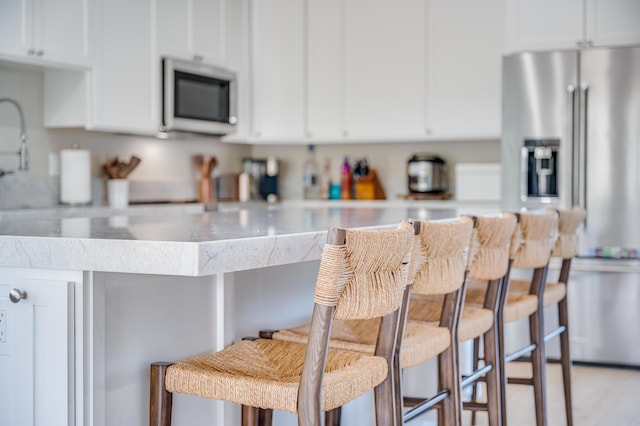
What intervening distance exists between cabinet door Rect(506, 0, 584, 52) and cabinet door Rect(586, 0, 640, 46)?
57 millimetres

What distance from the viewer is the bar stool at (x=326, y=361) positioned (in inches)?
60.5

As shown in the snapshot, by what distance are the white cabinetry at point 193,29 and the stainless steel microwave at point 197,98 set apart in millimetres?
78

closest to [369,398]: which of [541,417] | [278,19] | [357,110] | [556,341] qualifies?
[541,417]

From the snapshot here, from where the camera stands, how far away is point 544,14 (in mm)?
4734

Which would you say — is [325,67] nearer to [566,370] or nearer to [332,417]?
[566,370]

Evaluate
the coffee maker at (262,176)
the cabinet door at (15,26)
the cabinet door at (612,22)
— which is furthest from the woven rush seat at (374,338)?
the coffee maker at (262,176)

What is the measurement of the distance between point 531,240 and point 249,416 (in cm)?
127

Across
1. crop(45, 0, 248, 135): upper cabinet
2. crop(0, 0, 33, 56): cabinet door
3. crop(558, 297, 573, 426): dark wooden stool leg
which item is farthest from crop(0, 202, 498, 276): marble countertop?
crop(45, 0, 248, 135): upper cabinet

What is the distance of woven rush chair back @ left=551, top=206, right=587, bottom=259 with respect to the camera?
304 centimetres

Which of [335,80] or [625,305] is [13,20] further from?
[625,305]

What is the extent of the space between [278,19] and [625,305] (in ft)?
9.55

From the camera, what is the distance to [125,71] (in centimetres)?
466

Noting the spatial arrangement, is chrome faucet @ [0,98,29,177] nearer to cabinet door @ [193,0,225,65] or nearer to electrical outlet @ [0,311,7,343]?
cabinet door @ [193,0,225,65]

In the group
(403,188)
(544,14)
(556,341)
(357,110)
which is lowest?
(556,341)
